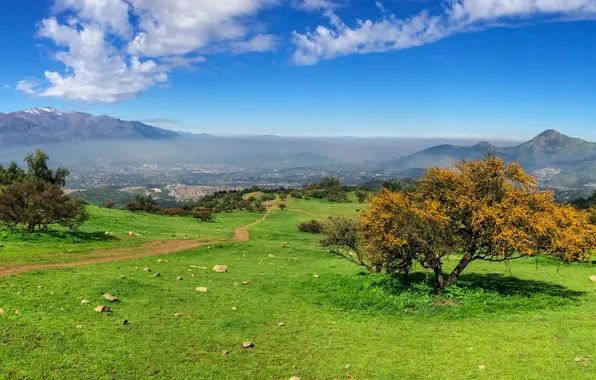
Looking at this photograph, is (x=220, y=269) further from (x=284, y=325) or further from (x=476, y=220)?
(x=476, y=220)

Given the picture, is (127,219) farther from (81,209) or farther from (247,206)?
(247,206)

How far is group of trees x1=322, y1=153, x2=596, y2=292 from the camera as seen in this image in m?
19.4

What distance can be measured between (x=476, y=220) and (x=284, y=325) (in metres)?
11.0

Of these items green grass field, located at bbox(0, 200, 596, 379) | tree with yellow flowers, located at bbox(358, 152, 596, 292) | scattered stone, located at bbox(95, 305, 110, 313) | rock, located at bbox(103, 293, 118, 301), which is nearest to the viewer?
green grass field, located at bbox(0, 200, 596, 379)

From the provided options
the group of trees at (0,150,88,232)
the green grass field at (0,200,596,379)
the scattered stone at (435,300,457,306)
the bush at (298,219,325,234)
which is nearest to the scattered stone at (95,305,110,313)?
the green grass field at (0,200,596,379)

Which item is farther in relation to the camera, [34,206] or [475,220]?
[34,206]

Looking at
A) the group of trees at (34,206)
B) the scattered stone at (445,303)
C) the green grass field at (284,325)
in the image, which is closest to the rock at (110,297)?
the green grass field at (284,325)

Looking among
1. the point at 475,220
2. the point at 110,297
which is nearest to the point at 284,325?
the point at 110,297

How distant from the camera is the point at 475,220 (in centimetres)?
1977

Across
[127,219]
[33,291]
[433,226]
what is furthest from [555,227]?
[127,219]

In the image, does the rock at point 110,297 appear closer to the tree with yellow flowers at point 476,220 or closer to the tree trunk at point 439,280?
the tree with yellow flowers at point 476,220

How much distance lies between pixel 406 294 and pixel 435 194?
5.92m

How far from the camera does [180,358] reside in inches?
506

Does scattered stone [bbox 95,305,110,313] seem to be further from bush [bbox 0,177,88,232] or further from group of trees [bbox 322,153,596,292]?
bush [bbox 0,177,88,232]
